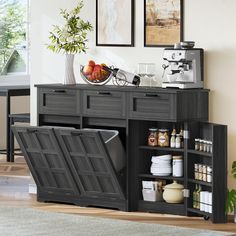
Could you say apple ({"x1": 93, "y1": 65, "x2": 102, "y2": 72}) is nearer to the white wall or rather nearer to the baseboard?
the white wall

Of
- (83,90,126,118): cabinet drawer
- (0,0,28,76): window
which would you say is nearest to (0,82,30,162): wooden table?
(0,0,28,76): window

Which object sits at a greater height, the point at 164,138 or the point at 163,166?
the point at 164,138

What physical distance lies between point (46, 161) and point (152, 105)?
3.78 feet

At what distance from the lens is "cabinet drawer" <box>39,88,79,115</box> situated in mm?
8234

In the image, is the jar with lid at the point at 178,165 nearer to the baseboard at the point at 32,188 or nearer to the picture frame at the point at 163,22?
the picture frame at the point at 163,22

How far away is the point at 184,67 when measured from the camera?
7.84m

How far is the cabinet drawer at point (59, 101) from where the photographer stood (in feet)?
27.0

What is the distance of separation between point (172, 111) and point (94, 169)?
88 cm

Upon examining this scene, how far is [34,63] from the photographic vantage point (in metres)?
A: 8.95

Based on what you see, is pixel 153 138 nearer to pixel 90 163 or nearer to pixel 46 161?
pixel 90 163

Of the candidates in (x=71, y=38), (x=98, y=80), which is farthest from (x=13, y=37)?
(x=98, y=80)

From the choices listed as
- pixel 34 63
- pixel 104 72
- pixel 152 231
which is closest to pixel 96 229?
pixel 152 231

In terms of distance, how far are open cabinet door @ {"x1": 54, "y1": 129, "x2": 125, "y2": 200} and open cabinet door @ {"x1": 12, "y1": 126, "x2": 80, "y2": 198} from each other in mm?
77

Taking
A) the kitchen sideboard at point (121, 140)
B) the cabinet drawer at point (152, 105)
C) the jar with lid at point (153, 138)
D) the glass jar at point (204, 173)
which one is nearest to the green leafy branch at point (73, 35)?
the kitchen sideboard at point (121, 140)
